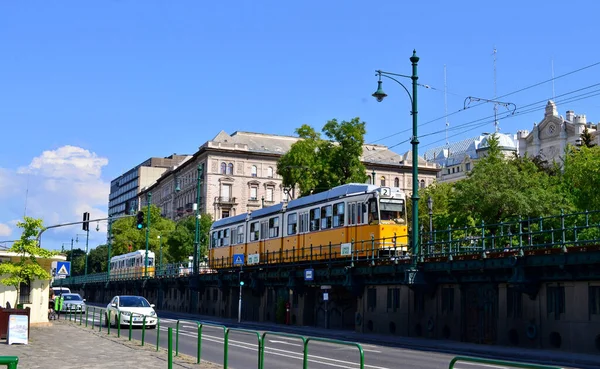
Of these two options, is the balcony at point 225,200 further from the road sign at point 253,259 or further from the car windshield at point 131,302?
the car windshield at point 131,302

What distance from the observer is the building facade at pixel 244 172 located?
109 m

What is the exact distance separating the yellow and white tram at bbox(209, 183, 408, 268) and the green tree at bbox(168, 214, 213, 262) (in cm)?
4806

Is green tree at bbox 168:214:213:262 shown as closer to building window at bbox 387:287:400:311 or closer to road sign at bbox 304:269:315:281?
road sign at bbox 304:269:315:281

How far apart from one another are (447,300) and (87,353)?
589 inches

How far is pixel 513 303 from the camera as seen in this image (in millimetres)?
27000

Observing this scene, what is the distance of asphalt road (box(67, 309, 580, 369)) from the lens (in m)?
13.0

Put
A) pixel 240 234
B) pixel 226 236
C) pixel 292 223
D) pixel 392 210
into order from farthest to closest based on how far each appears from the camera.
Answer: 1. pixel 226 236
2. pixel 240 234
3. pixel 292 223
4. pixel 392 210

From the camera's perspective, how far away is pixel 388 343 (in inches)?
1120

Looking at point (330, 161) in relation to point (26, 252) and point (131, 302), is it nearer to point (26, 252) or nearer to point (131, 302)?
point (131, 302)

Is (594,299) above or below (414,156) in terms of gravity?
below

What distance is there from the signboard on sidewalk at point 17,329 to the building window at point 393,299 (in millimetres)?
15807

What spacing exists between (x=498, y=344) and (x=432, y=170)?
96449 mm

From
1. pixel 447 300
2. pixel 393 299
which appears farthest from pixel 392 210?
pixel 447 300

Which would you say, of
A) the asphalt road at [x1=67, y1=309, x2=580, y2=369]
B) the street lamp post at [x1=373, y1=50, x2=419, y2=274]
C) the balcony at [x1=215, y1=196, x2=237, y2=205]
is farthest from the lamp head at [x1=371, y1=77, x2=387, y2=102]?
the balcony at [x1=215, y1=196, x2=237, y2=205]
